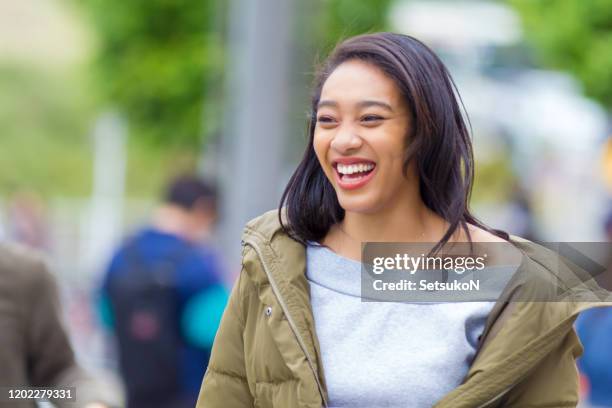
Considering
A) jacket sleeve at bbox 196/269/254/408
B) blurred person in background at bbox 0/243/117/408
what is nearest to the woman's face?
jacket sleeve at bbox 196/269/254/408

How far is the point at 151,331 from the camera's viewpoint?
252 inches

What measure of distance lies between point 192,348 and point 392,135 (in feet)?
11.6

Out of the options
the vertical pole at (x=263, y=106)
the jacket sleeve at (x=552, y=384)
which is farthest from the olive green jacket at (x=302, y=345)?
the vertical pole at (x=263, y=106)

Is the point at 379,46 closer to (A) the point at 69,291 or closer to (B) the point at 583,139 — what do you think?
(A) the point at 69,291

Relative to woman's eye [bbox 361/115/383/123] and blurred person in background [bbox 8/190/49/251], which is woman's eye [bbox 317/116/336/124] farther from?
blurred person in background [bbox 8/190/49/251]

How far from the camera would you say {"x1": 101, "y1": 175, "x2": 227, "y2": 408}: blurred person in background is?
639 centimetres

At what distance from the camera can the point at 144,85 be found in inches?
810

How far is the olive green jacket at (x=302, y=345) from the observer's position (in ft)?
9.47

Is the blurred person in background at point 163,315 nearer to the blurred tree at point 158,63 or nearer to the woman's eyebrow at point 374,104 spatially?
the woman's eyebrow at point 374,104

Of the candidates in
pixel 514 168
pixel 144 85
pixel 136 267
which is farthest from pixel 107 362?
pixel 514 168

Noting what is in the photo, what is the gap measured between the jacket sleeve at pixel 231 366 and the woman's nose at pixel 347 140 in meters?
0.40

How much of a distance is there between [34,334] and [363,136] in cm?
148

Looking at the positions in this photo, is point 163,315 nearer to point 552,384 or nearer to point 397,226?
point 397,226

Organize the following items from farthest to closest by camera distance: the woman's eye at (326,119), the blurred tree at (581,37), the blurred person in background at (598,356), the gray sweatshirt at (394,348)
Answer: the blurred tree at (581,37), the blurred person in background at (598,356), the woman's eye at (326,119), the gray sweatshirt at (394,348)
